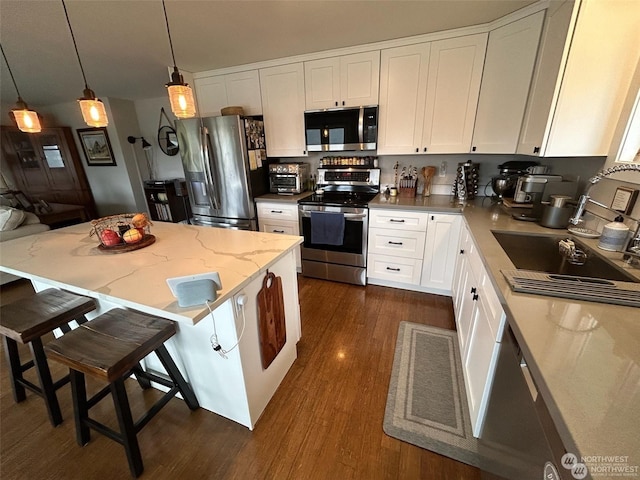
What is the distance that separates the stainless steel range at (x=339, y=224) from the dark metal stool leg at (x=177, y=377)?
170 centimetres

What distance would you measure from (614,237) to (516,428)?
109cm

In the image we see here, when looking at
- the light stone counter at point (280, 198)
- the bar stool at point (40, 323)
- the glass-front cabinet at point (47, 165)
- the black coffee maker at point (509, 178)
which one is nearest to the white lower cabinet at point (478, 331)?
the black coffee maker at point (509, 178)

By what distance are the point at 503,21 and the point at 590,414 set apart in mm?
2650

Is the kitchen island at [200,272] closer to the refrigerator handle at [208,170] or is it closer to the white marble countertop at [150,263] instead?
the white marble countertop at [150,263]

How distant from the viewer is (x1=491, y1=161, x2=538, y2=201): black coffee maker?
2127 mm

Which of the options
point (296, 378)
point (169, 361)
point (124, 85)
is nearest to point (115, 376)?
point (169, 361)

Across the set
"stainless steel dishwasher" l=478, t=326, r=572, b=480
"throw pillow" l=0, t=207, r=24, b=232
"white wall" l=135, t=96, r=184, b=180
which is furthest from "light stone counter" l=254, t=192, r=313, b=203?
"throw pillow" l=0, t=207, r=24, b=232

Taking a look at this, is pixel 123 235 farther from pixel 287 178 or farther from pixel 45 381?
pixel 287 178

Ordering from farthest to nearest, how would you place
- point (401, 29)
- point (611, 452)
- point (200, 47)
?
1. point (200, 47)
2. point (401, 29)
3. point (611, 452)

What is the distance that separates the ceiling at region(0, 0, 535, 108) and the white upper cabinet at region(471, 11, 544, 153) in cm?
16

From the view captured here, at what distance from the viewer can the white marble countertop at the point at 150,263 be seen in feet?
3.41

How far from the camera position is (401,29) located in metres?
2.17

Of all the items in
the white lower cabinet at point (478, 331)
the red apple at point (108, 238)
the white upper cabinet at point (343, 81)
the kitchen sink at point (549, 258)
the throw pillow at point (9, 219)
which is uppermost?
the white upper cabinet at point (343, 81)

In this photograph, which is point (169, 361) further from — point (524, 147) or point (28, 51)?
point (28, 51)
